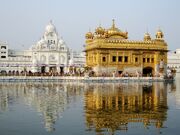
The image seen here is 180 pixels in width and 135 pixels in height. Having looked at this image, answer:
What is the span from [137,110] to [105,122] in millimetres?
3627

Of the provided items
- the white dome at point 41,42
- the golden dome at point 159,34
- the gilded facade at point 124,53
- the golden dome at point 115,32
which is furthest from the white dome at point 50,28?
the golden dome at point 159,34

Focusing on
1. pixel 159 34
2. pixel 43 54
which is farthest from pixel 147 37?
pixel 43 54

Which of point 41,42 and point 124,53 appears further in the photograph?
point 41,42

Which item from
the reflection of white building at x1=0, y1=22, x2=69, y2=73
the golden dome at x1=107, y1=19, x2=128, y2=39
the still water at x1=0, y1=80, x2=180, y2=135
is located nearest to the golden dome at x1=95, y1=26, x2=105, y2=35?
→ the golden dome at x1=107, y1=19, x2=128, y2=39

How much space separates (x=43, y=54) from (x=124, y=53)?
34055 mm

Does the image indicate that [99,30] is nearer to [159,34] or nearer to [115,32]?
[115,32]

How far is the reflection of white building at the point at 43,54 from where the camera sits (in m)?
81.8

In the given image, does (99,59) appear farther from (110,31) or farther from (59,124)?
(59,124)

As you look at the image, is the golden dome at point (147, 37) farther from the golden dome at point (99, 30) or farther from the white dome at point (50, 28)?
the white dome at point (50, 28)

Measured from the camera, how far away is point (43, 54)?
85438mm

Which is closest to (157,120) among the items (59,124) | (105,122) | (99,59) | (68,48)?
(105,122)

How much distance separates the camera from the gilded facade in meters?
54.4

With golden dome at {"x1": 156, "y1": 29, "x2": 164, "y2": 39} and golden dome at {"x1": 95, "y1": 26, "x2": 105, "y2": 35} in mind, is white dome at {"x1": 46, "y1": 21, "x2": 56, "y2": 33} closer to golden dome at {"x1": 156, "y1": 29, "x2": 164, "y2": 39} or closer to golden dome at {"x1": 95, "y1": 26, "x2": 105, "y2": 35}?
golden dome at {"x1": 95, "y1": 26, "x2": 105, "y2": 35}

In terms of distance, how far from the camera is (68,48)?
296 feet
